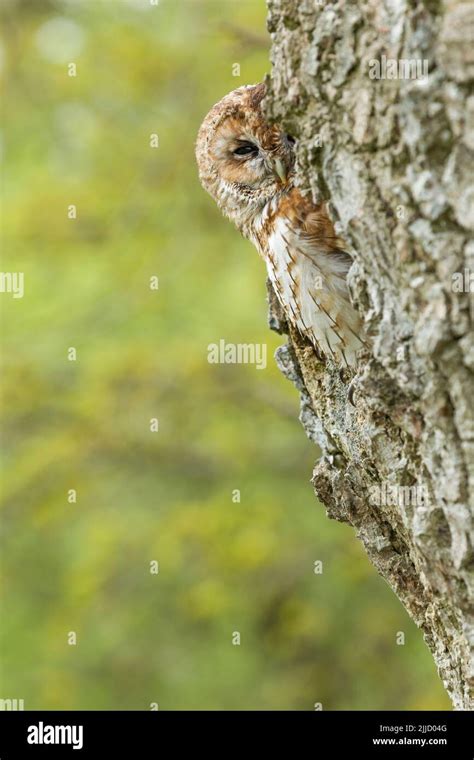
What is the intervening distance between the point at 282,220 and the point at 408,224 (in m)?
1.09

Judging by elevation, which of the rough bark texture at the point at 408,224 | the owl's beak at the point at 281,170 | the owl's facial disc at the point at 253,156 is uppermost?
the owl's facial disc at the point at 253,156

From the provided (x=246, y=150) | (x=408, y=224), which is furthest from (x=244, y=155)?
(x=408, y=224)

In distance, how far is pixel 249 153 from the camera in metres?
3.42

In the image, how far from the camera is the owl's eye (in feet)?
11.1

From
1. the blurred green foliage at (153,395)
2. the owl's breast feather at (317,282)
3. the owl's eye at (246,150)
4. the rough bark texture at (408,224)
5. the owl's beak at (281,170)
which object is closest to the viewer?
the rough bark texture at (408,224)

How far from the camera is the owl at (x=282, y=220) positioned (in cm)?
279

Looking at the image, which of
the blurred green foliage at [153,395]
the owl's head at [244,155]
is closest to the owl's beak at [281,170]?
the owl's head at [244,155]

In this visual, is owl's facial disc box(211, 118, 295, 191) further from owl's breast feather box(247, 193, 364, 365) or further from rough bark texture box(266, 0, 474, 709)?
rough bark texture box(266, 0, 474, 709)

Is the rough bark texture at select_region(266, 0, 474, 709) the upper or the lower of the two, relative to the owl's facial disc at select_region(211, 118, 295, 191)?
lower

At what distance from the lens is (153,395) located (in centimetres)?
707

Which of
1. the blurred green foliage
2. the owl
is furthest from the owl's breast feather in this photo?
the blurred green foliage

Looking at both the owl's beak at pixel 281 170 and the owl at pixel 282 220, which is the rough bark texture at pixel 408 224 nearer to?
the owl at pixel 282 220
